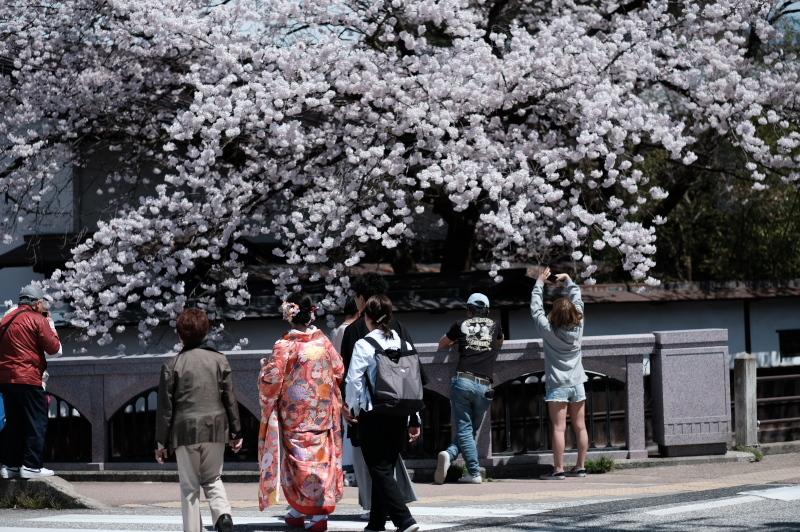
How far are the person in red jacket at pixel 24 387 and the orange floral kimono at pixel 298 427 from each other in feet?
8.70

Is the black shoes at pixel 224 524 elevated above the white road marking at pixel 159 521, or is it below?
Result: above

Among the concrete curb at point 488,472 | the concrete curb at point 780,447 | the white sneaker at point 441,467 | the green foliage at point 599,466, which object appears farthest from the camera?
the concrete curb at point 780,447

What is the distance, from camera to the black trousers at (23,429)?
9492 mm

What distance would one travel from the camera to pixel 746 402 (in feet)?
41.9

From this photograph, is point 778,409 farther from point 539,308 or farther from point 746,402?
point 539,308

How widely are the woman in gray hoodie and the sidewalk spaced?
44 centimetres

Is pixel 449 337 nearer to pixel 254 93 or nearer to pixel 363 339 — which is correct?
pixel 363 339

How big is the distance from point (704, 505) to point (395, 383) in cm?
279

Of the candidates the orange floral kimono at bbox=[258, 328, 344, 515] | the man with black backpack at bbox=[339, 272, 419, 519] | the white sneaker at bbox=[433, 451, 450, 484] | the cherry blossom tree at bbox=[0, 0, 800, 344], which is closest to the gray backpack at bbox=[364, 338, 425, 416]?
the man with black backpack at bbox=[339, 272, 419, 519]

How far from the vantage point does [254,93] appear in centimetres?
1459

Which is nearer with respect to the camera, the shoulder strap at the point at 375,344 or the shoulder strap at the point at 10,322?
the shoulder strap at the point at 375,344

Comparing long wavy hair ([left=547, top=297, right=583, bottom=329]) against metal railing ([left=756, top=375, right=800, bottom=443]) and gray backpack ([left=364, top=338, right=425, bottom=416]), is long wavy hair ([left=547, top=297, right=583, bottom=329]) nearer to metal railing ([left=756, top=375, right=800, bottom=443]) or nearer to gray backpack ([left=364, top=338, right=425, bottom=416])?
gray backpack ([left=364, top=338, right=425, bottom=416])

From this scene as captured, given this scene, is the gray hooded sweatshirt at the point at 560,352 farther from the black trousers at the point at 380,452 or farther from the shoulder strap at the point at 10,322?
the shoulder strap at the point at 10,322

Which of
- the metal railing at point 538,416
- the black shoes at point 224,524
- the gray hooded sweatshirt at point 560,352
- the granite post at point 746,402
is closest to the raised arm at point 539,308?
the gray hooded sweatshirt at point 560,352
